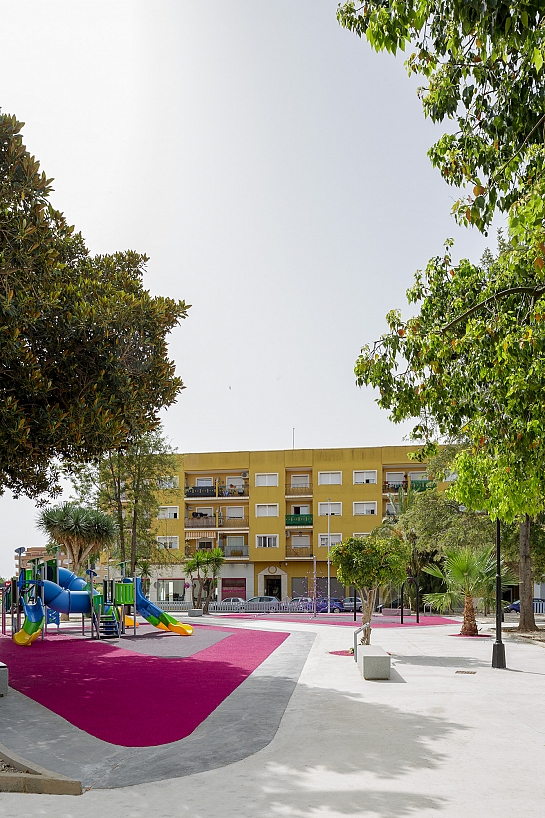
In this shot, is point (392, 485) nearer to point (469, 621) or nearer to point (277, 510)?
point (277, 510)

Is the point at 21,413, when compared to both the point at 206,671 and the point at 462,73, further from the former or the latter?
the point at 462,73

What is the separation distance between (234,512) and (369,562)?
53.8m

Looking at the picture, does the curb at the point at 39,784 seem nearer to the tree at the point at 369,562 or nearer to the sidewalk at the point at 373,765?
the sidewalk at the point at 373,765

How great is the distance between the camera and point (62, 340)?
16.5 m

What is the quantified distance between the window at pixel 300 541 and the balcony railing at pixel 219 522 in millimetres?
4501

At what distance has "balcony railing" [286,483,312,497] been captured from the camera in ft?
235

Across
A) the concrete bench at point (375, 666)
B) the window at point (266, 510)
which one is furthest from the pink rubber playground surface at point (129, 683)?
the window at point (266, 510)

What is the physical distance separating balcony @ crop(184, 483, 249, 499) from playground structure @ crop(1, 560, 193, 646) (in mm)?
41776

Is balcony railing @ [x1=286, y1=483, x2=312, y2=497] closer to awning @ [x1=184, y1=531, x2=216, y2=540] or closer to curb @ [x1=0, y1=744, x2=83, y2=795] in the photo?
awning @ [x1=184, y1=531, x2=216, y2=540]

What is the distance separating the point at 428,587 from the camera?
52312 mm

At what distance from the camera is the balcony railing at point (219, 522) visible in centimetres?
7308

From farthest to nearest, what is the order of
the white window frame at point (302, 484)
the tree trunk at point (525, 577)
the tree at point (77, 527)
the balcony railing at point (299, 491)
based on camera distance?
the white window frame at point (302, 484) < the balcony railing at point (299, 491) < the tree at point (77, 527) < the tree trunk at point (525, 577)

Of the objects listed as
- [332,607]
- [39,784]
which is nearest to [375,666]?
[39,784]

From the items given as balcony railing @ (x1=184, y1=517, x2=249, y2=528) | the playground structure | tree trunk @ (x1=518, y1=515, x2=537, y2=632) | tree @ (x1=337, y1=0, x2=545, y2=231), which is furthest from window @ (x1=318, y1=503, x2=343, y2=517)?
tree @ (x1=337, y1=0, x2=545, y2=231)
